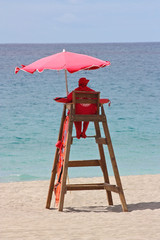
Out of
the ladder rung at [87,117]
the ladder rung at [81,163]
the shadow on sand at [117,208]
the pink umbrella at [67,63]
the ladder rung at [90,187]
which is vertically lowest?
the shadow on sand at [117,208]

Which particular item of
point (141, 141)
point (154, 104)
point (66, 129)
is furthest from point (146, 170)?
point (154, 104)

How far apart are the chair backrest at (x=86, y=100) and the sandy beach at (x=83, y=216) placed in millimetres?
1250

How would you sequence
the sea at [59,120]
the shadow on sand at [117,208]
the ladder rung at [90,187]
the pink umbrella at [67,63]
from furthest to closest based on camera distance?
the sea at [59,120] → the shadow on sand at [117,208] → the ladder rung at [90,187] → the pink umbrella at [67,63]

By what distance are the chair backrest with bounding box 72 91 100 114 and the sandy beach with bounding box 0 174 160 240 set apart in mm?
1250

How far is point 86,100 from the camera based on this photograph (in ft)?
20.8

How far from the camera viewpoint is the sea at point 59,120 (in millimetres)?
12359

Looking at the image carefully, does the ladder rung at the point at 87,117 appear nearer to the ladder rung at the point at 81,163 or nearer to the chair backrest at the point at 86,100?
the chair backrest at the point at 86,100

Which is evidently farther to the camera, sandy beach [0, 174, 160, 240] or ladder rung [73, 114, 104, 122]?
ladder rung [73, 114, 104, 122]

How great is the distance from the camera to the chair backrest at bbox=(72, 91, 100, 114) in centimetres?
632

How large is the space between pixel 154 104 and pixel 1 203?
19437 millimetres

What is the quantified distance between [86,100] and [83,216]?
1.36 meters

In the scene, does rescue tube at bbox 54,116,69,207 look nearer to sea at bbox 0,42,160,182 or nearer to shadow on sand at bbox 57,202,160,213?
shadow on sand at bbox 57,202,160,213

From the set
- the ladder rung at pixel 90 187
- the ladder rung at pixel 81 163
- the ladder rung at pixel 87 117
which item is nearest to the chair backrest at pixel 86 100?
the ladder rung at pixel 87 117

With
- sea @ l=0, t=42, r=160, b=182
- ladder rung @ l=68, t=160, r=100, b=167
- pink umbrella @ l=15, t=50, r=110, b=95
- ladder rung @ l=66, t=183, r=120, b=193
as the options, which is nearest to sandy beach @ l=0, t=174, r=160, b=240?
ladder rung @ l=66, t=183, r=120, b=193
